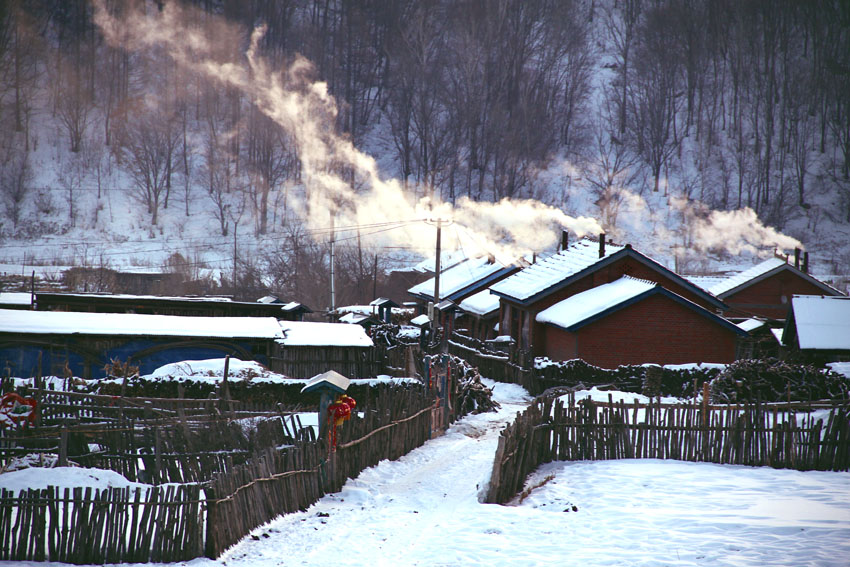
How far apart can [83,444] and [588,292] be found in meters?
23.1

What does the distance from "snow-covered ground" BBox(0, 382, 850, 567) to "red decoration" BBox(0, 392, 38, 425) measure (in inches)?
145

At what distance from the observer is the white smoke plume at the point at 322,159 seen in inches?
2220

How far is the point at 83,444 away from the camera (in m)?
14.4

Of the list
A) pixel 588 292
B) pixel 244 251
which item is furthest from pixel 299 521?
pixel 244 251

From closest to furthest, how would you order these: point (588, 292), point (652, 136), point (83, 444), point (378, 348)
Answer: point (83, 444) < point (378, 348) < point (588, 292) < point (652, 136)

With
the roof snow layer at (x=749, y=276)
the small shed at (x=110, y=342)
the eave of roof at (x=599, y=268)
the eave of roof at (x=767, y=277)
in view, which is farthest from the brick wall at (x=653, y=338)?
the roof snow layer at (x=749, y=276)

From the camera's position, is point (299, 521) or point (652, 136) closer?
point (299, 521)

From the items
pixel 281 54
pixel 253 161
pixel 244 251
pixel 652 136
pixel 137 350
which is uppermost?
pixel 281 54

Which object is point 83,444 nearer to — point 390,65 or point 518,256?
point 518,256

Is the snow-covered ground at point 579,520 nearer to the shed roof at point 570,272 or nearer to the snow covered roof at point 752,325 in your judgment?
the shed roof at point 570,272

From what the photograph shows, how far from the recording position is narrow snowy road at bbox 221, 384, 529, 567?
10500mm

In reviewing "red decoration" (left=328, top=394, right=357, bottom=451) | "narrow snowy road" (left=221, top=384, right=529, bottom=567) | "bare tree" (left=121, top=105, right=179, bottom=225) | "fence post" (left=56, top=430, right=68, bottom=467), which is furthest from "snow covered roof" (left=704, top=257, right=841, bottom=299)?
"bare tree" (left=121, top=105, right=179, bottom=225)

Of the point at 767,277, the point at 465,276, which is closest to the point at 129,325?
the point at 465,276

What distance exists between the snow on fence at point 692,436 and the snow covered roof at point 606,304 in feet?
42.3
